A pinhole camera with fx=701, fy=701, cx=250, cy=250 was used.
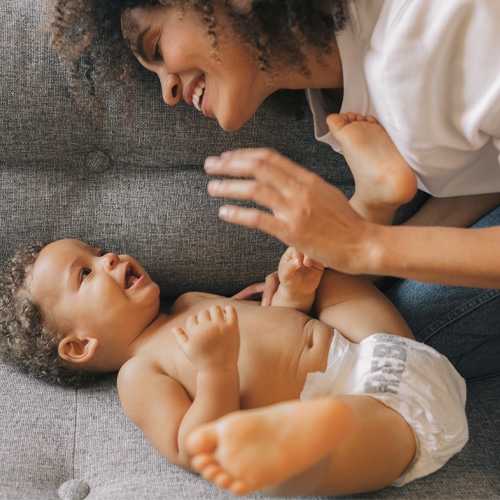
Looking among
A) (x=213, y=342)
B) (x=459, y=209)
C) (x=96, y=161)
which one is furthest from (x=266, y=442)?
(x=96, y=161)

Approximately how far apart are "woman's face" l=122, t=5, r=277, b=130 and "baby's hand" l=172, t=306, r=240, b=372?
0.35 m

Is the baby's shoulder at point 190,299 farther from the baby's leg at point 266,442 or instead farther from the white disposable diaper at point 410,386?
the baby's leg at point 266,442

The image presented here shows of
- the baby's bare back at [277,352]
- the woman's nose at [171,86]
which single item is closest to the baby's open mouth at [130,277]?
the baby's bare back at [277,352]

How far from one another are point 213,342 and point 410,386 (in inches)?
13.1

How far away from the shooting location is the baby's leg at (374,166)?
44.1 inches

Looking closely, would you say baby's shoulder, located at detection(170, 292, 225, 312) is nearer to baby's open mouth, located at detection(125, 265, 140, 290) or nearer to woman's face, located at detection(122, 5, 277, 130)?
baby's open mouth, located at detection(125, 265, 140, 290)

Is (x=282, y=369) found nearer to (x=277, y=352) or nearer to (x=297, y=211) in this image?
(x=277, y=352)

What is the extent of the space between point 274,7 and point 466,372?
0.79 metres

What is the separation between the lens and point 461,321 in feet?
4.36

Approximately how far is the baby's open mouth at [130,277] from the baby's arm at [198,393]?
27 centimetres

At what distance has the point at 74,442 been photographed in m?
1.25

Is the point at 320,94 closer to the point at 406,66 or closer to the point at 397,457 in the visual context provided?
the point at 406,66

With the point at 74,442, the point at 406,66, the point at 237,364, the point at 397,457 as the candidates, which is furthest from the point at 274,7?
the point at 74,442

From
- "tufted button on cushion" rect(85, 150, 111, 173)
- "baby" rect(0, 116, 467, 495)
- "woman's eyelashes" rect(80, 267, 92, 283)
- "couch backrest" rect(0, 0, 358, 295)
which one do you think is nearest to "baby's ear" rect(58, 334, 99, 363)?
"baby" rect(0, 116, 467, 495)
